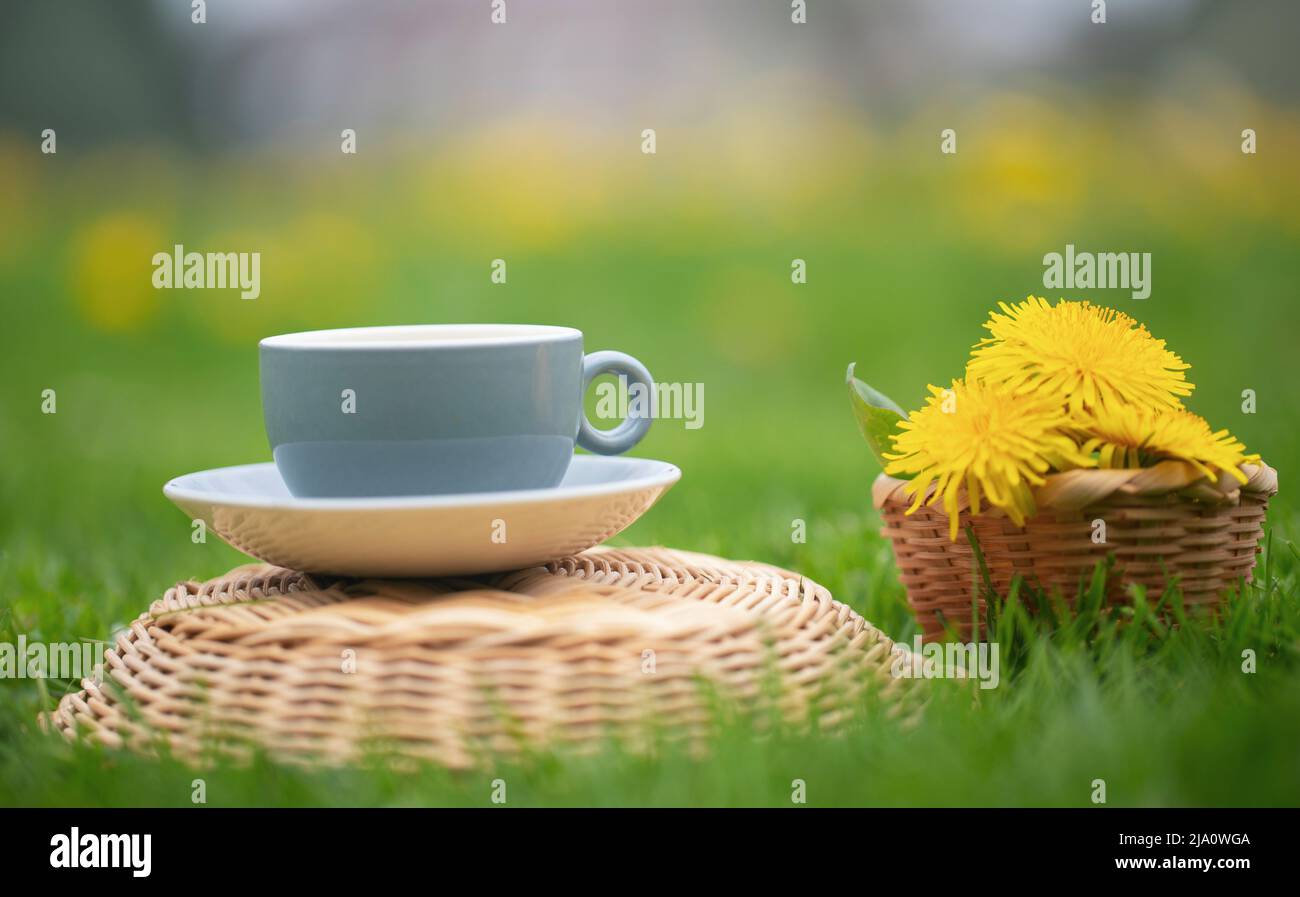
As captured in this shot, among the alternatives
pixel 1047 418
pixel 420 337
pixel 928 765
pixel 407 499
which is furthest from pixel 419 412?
pixel 1047 418

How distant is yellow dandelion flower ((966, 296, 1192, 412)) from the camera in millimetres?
1653

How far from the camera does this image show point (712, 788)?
114cm

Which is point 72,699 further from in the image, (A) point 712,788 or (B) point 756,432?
(B) point 756,432

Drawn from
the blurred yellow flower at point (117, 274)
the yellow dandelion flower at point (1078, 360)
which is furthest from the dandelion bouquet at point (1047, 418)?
the blurred yellow flower at point (117, 274)

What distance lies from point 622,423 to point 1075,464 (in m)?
0.57

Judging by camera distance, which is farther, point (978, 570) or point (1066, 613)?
point (978, 570)

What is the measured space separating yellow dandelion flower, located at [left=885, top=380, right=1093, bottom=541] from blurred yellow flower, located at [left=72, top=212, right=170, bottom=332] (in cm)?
364

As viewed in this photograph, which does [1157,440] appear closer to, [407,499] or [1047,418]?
[1047,418]

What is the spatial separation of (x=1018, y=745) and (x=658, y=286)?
3468 mm

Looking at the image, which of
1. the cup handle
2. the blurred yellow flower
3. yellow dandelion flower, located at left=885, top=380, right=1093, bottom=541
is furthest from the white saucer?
the blurred yellow flower

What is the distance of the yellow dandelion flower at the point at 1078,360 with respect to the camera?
1.65 m

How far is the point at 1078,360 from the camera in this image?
5.44 feet

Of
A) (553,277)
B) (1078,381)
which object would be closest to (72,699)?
(1078,381)

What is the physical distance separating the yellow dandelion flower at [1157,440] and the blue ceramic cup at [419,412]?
672mm
